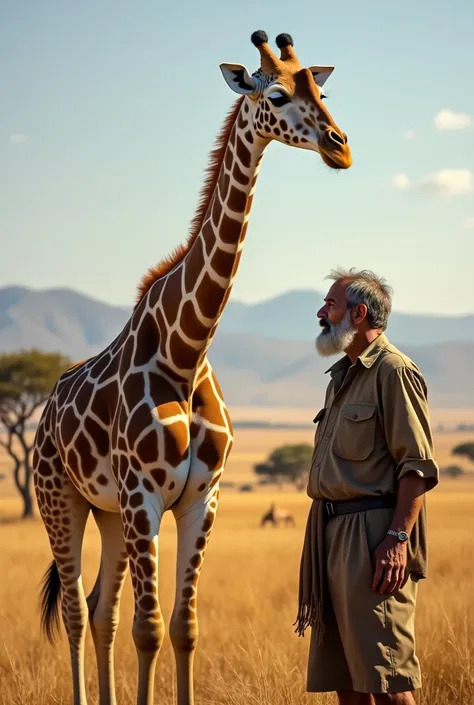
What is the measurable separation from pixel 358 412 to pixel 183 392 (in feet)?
5.00

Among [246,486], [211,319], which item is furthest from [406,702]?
[246,486]

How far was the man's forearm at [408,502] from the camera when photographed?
15.3ft

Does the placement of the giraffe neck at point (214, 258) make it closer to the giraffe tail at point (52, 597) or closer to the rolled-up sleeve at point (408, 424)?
the rolled-up sleeve at point (408, 424)

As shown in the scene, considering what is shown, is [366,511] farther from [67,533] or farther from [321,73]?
[67,533]

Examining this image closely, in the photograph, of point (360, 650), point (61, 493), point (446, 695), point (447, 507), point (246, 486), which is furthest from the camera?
point (246, 486)

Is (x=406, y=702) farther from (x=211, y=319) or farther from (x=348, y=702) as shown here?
(x=211, y=319)

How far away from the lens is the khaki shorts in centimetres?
471

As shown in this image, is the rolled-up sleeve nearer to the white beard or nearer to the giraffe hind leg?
the white beard

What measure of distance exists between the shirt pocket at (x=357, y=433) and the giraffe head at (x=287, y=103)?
121 cm

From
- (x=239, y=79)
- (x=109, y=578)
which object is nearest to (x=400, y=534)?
(x=239, y=79)

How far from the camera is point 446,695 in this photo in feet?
21.2

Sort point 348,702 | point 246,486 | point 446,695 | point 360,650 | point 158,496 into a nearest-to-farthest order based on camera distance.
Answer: point 360,650, point 348,702, point 158,496, point 446,695, point 246,486

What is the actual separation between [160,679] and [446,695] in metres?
2.28

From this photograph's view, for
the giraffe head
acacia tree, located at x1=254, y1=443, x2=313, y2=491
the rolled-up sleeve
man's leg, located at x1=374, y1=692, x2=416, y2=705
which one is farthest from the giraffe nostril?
acacia tree, located at x1=254, y1=443, x2=313, y2=491
